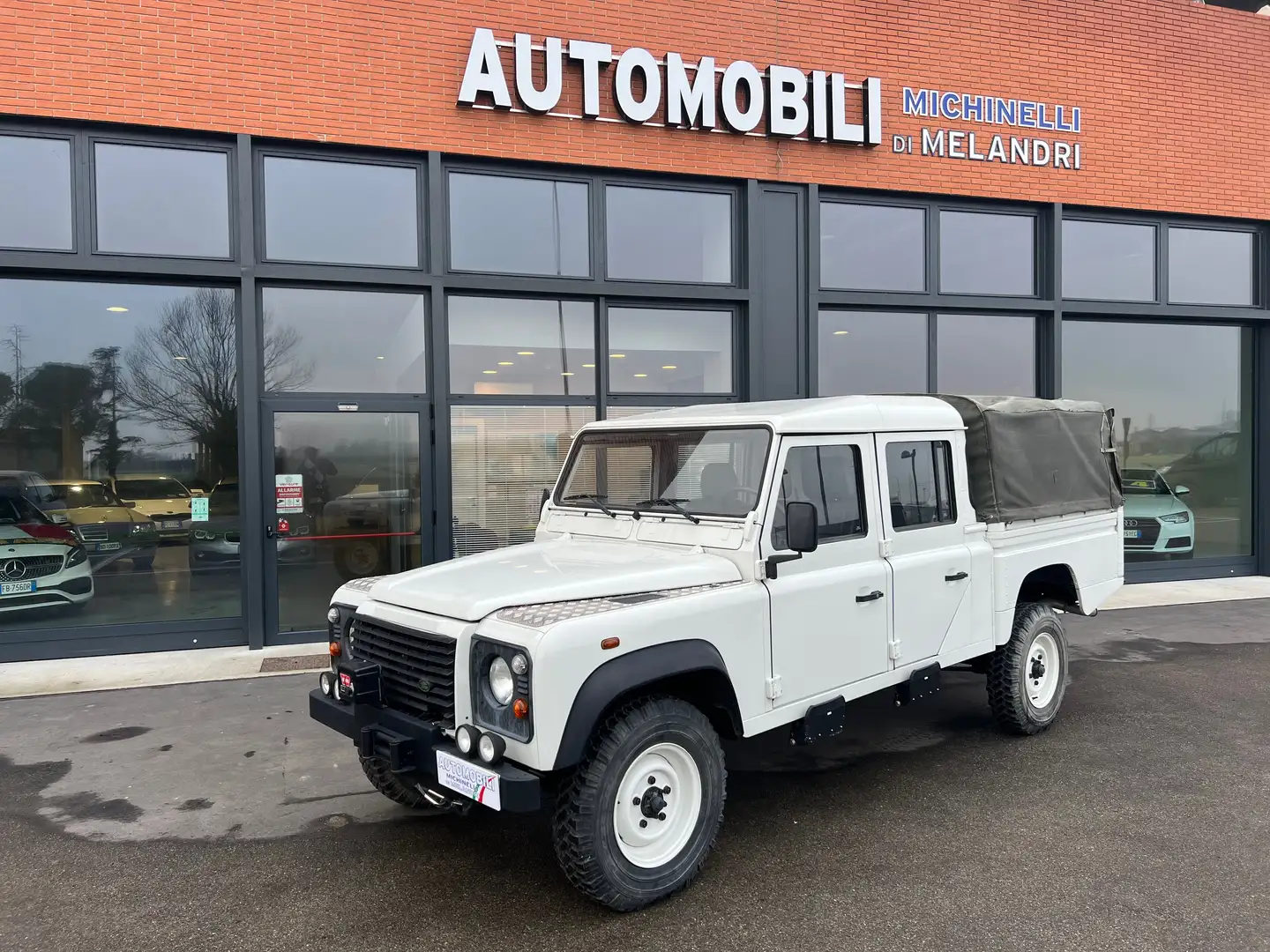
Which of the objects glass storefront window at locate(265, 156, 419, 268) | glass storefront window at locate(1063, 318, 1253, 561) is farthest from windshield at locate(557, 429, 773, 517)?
glass storefront window at locate(1063, 318, 1253, 561)

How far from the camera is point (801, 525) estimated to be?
12.2ft

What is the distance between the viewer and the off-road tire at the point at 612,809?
319 centimetres

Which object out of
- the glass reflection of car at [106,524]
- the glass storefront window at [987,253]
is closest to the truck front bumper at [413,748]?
the glass reflection of car at [106,524]

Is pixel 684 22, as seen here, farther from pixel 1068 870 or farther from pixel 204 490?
pixel 1068 870

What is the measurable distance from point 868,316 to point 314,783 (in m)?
7.92

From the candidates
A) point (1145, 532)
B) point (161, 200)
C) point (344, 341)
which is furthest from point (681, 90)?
point (1145, 532)

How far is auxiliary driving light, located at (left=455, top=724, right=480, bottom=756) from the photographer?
315 centimetres

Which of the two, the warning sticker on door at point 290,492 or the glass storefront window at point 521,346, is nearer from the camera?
the warning sticker on door at point 290,492

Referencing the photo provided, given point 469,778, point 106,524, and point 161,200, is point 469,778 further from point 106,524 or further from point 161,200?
point 161,200

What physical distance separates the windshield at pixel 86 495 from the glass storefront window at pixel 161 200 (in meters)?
2.24

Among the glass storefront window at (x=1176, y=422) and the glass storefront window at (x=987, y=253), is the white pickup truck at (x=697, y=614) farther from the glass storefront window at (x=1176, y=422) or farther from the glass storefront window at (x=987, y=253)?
the glass storefront window at (x=1176, y=422)

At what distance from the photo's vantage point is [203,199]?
25.9ft

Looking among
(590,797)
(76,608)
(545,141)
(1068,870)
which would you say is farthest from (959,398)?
(76,608)

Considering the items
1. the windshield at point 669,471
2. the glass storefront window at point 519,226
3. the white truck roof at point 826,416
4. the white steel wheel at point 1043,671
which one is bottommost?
the white steel wheel at point 1043,671
